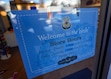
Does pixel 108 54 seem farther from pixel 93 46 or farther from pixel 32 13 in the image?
pixel 32 13

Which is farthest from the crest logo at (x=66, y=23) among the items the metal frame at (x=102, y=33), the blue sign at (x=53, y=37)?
the metal frame at (x=102, y=33)

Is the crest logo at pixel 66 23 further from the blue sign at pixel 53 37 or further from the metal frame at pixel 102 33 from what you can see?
the metal frame at pixel 102 33

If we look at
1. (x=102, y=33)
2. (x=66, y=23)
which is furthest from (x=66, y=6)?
(x=102, y=33)

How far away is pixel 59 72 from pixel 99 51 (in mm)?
302

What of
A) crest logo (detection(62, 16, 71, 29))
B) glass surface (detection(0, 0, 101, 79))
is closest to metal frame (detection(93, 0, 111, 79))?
glass surface (detection(0, 0, 101, 79))

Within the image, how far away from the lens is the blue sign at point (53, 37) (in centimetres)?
48

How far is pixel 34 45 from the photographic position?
1.69 ft

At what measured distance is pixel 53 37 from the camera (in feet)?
1.80

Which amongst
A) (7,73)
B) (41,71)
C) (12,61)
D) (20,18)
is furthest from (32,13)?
(12,61)

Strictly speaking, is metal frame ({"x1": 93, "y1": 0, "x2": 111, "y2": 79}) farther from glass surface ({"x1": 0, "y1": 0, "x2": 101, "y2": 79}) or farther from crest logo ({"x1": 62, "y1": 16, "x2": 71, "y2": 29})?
crest logo ({"x1": 62, "y1": 16, "x2": 71, "y2": 29})

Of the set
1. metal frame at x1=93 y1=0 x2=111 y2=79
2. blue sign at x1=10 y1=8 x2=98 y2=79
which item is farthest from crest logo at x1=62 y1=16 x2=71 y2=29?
metal frame at x1=93 y1=0 x2=111 y2=79

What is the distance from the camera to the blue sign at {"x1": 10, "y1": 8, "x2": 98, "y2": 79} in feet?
1.58

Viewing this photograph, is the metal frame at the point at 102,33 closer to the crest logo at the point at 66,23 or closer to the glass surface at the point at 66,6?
the glass surface at the point at 66,6

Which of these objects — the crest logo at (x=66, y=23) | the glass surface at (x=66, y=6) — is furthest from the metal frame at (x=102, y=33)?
the crest logo at (x=66, y=23)
